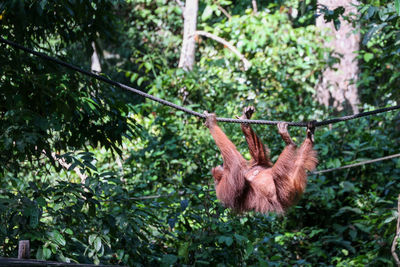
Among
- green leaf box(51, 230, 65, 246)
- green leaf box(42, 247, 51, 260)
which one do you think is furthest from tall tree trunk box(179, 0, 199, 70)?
green leaf box(42, 247, 51, 260)

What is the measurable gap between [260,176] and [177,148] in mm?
2450

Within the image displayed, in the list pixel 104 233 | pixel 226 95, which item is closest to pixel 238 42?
pixel 226 95

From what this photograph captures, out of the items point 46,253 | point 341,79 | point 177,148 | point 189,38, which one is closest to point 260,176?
point 46,253

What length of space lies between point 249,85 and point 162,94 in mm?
1321

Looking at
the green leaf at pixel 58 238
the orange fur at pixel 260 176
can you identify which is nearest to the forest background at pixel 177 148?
the green leaf at pixel 58 238

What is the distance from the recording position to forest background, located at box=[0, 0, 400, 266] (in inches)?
134

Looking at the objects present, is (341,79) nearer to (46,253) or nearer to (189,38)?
(189,38)

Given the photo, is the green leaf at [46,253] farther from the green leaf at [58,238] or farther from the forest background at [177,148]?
the green leaf at [58,238]

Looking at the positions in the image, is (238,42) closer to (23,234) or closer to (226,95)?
(226,95)

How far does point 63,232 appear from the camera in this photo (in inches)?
152

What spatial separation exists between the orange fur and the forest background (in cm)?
25

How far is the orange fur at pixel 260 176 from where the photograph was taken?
3.85m

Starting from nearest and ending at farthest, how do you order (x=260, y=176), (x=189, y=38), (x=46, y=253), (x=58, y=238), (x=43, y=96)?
1. (x=46, y=253)
2. (x=58, y=238)
3. (x=43, y=96)
4. (x=260, y=176)
5. (x=189, y=38)

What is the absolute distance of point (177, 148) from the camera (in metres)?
6.61
